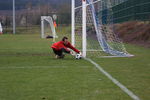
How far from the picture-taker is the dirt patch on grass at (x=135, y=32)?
29486 mm

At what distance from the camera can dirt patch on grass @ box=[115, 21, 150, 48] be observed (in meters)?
29.5

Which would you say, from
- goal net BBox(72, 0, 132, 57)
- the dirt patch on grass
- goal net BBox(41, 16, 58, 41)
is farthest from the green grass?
goal net BBox(41, 16, 58, 41)

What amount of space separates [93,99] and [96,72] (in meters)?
3.78

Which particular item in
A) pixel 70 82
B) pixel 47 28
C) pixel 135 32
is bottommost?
pixel 70 82

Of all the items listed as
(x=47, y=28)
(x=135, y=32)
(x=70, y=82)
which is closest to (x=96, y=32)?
(x=70, y=82)

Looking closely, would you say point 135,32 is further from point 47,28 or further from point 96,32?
point 47,28

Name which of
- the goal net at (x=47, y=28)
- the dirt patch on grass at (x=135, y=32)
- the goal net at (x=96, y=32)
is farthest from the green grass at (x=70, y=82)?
the goal net at (x=47, y=28)

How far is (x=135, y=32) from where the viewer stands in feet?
111

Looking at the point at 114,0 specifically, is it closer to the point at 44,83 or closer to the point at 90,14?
the point at 90,14

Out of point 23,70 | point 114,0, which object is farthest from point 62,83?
point 114,0

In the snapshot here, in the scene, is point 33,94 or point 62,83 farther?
point 62,83

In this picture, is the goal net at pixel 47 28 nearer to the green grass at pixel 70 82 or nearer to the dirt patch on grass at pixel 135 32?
the dirt patch on grass at pixel 135 32

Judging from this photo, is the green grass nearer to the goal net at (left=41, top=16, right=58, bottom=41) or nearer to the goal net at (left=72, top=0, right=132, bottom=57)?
the goal net at (left=72, top=0, right=132, bottom=57)

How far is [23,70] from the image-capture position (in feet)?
36.4
